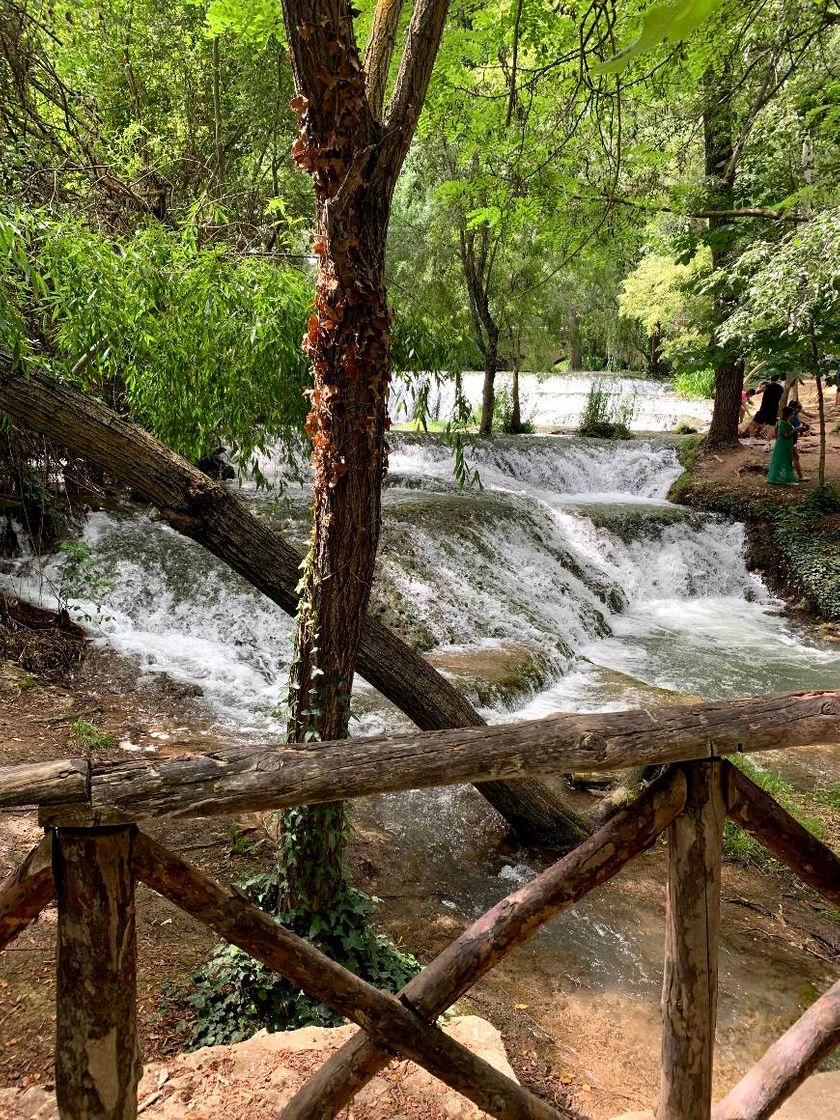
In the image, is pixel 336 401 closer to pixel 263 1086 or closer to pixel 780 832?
pixel 780 832

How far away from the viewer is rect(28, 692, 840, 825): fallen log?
1.44 meters

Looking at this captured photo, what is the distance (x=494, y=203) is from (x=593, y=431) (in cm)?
1024

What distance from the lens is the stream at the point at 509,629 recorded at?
4.26 metres

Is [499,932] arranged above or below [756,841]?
above

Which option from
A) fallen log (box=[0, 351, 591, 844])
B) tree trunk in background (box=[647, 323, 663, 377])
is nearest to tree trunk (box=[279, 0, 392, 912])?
fallen log (box=[0, 351, 591, 844])

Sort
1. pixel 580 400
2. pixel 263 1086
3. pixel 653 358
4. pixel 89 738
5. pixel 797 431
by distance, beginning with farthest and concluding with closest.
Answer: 1. pixel 653 358
2. pixel 580 400
3. pixel 797 431
4. pixel 89 738
5. pixel 263 1086

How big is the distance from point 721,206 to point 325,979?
11.1 m

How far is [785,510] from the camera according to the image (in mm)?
12164

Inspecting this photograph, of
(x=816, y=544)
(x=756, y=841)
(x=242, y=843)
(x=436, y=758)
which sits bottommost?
(x=756, y=841)

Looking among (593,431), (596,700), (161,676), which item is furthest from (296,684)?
(593,431)

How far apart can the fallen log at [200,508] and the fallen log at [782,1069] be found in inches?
81.9

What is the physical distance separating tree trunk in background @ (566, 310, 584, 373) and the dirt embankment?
12.1 meters

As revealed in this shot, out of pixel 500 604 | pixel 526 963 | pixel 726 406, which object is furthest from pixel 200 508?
pixel 726 406

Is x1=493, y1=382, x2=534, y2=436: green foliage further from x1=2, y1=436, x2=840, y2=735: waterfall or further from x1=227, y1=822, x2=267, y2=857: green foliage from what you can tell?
x1=227, y1=822, x2=267, y2=857: green foliage
